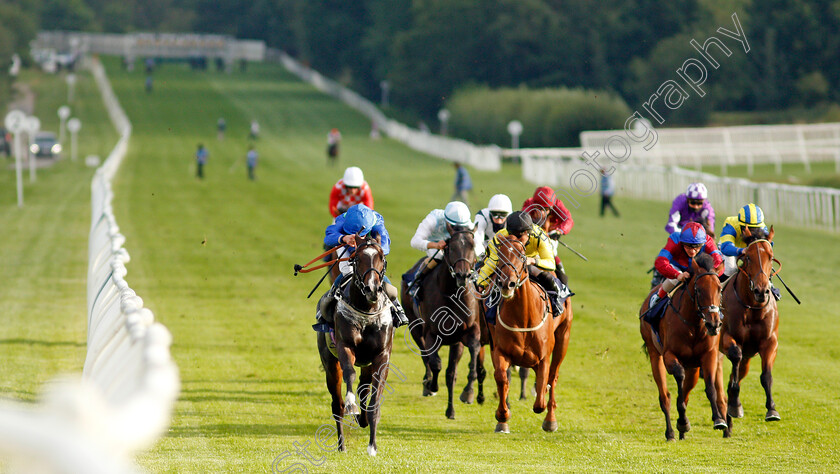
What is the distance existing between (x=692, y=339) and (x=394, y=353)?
524 centimetres

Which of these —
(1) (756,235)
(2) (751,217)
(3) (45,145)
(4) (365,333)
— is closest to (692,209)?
(2) (751,217)

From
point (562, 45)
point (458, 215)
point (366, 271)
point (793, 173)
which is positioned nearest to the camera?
point (366, 271)

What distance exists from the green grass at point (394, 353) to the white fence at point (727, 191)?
703 millimetres

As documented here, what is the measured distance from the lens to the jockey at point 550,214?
33.7ft

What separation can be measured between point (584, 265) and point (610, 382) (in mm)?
9986

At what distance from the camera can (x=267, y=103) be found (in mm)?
77938

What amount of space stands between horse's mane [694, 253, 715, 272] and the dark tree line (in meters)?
51.4

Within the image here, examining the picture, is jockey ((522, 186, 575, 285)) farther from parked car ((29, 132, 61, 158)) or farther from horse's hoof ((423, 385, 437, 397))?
parked car ((29, 132, 61, 158))

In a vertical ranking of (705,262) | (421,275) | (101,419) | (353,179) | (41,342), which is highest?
(353,179)

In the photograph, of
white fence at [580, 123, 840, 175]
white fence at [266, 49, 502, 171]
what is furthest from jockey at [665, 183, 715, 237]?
white fence at [266, 49, 502, 171]

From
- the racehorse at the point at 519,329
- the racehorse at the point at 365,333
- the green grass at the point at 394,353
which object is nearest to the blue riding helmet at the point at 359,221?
the racehorse at the point at 365,333

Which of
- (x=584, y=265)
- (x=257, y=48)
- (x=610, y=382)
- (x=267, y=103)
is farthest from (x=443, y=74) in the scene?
(x=610, y=382)

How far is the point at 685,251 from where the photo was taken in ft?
31.1

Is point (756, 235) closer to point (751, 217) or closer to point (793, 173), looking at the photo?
point (751, 217)
